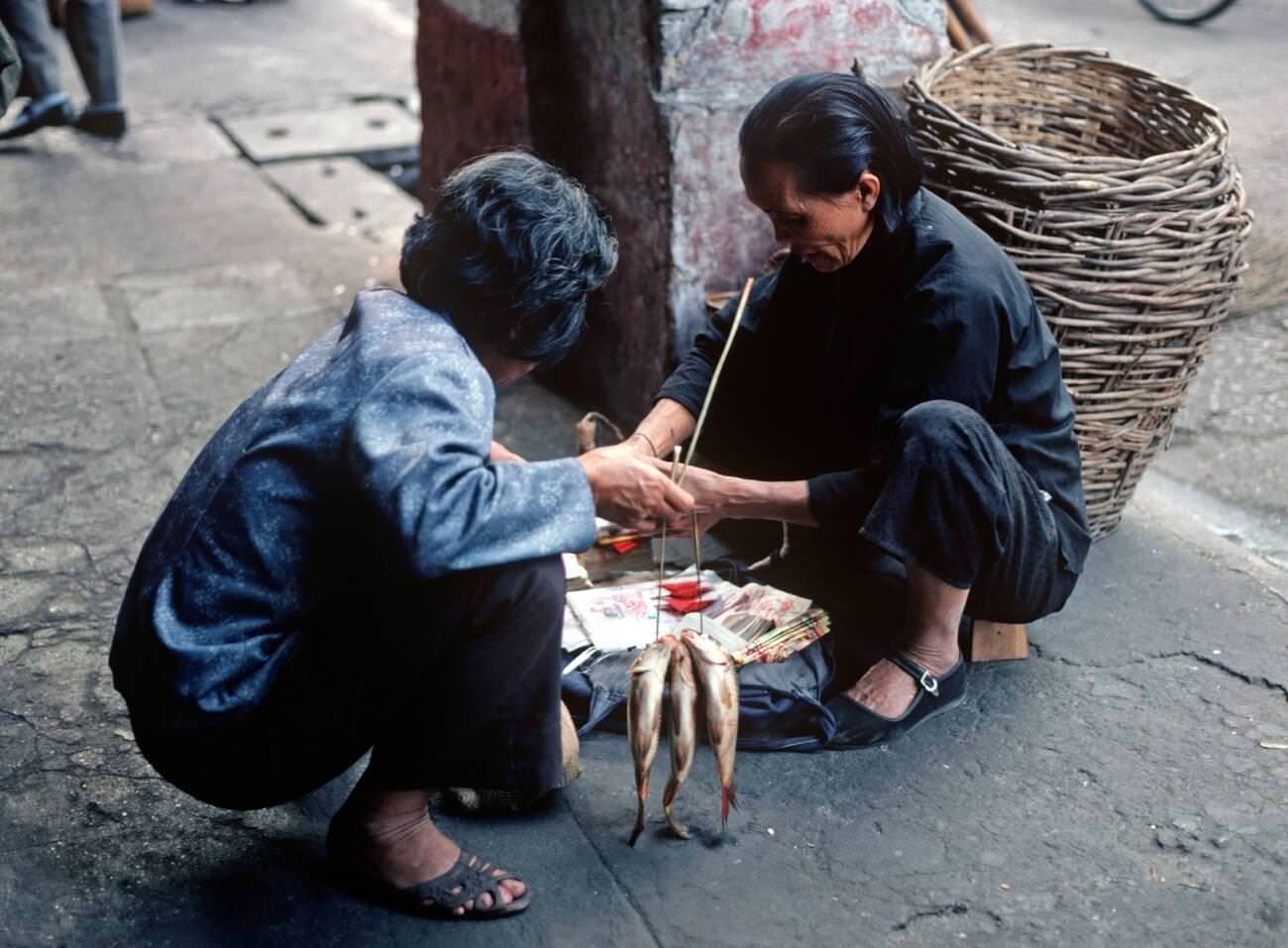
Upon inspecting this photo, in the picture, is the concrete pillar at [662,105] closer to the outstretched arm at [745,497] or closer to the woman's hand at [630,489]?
the outstretched arm at [745,497]

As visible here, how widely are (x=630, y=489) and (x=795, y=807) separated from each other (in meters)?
0.70

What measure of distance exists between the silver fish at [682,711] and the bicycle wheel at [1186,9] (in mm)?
7050

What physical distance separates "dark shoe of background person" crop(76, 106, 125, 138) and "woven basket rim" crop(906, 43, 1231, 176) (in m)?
4.19

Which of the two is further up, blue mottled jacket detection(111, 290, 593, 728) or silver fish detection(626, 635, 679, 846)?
blue mottled jacket detection(111, 290, 593, 728)

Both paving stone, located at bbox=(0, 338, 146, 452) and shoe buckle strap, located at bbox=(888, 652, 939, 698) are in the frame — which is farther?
paving stone, located at bbox=(0, 338, 146, 452)

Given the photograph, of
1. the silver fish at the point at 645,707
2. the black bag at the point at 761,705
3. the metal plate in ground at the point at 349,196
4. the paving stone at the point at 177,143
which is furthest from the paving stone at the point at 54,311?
the silver fish at the point at 645,707

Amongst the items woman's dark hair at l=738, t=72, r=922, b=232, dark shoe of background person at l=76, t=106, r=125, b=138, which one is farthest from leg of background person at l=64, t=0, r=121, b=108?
woman's dark hair at l=738, t=72, r=922, b=232

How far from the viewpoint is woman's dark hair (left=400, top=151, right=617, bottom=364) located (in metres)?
2.00

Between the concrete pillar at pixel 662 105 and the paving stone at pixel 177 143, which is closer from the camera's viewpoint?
the concrete pillar at pixel 662 105

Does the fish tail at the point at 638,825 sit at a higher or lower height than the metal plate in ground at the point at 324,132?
higher

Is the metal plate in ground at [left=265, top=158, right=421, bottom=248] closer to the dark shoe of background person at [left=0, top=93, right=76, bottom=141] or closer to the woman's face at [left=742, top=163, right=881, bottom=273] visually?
the dark shoe of background person at [left=0, top=93, right=76, bottom=141]

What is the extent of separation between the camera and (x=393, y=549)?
1.89 metres

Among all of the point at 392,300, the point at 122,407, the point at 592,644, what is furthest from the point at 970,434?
the point at 122,407

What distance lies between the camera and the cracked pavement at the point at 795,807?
2.21 meters
